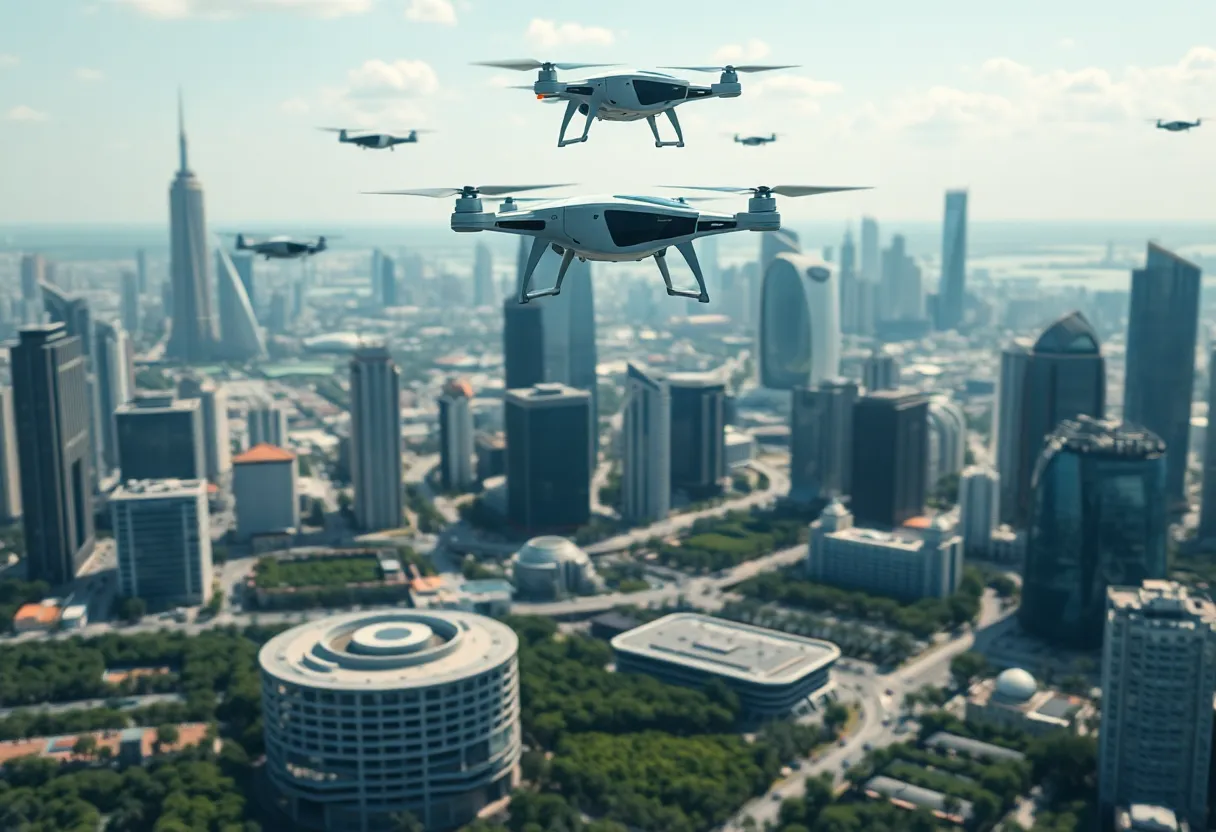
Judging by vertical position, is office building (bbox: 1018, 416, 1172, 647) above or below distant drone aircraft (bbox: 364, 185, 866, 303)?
below

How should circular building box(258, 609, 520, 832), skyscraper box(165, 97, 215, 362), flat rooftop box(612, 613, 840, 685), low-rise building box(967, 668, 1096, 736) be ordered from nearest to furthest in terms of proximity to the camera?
circular building box(258, 609, 520, 832), low-rise building box(967, 668, 1096, 736), flat rooftop box(612, 613, 840, 685), skyscraper box(165, 97, 215, 362)

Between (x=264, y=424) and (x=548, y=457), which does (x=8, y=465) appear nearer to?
(x=264, y=424)

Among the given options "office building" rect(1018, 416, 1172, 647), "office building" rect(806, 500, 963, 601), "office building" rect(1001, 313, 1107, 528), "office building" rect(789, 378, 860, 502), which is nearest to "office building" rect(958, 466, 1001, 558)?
"office building" rect(1001, 313, 1107, 528)

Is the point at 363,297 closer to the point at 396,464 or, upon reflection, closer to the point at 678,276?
the point at 678,276

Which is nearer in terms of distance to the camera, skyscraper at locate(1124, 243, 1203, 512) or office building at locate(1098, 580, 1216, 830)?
office building at locate(1098, 580, 1216, 830)

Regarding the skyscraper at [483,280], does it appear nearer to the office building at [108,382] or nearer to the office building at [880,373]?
the office building at [108,382]

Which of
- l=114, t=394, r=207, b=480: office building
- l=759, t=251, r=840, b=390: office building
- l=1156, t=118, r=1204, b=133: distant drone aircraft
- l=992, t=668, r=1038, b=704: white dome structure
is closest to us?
l=1156, t=118, r=1204, b=133: distant drone aircraft

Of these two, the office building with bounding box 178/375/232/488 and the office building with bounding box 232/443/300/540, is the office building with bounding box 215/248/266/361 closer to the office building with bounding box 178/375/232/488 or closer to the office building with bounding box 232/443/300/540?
the office building with bounding box 178/375/232/488

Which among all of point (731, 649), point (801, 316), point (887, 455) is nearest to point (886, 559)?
point (887, 455)
